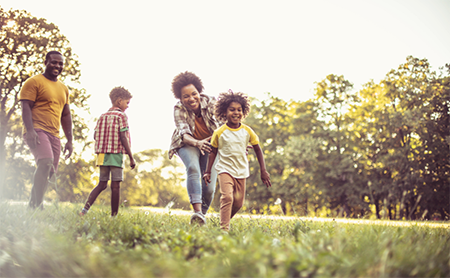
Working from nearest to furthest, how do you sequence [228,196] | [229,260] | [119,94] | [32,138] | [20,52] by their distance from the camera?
1. [229,260]
2. [228,196]
3. [32,138]
4. [119,94]
5. [20,52]

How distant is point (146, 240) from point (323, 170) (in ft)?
84.3

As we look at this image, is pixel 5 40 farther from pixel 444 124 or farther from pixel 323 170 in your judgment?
pixel 444 124

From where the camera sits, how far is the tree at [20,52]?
19438 mm

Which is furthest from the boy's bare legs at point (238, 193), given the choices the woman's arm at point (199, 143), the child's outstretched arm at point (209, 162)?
the woman's arm at point (199, 143)

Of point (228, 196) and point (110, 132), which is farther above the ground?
point (110, 132)

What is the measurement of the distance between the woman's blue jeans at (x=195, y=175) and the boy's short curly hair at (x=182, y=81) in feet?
3.08

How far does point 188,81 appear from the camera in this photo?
5430mm

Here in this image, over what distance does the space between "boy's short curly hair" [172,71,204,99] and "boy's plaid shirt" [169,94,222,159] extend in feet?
0.72

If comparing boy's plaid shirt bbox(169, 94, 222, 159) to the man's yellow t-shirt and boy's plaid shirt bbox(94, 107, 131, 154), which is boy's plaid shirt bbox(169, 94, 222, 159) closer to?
boy's plaid shirt bbox(94, 107, 131, 154)

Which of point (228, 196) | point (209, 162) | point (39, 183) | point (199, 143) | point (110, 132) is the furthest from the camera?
point (110, 132)

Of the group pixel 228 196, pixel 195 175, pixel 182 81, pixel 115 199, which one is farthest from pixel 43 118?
pixel 228 196

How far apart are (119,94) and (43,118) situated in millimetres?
1185

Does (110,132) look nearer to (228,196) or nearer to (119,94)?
(119,94)

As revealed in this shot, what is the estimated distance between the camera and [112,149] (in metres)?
5.31
